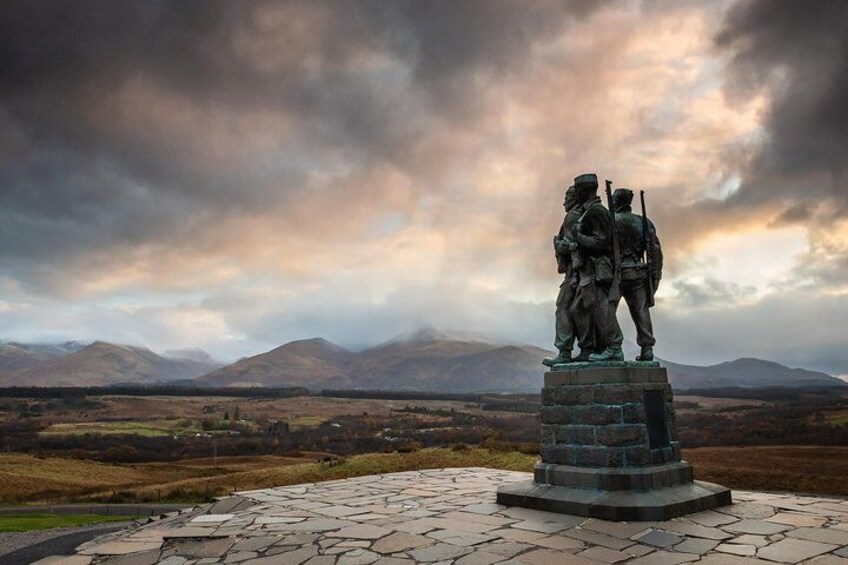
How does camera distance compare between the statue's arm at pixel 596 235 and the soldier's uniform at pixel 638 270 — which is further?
the soldier's uniform at pixel 638 270

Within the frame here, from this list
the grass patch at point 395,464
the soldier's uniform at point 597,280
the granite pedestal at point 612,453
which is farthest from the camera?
the grass patch at point 395,464

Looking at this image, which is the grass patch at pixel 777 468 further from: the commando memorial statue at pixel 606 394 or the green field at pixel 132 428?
the green field at pixel 132 428

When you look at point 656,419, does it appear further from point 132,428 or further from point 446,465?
point 132,428

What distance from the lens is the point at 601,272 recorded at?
9.31 meters

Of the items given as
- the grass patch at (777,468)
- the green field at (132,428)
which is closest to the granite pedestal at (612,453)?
the grass patch at (777,468)

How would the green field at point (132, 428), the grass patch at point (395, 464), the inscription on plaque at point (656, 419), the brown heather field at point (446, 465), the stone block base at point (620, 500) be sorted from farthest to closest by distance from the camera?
the green field at point (132, 428)
the grass patch at point (395, 464)
the brown heather field at point (446, 465)
the inscription on plaque at point (656, 419)
the stone block base at point (620, 500)

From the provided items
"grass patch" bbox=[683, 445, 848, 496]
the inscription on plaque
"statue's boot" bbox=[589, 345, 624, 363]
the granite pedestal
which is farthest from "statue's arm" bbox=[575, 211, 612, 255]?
"grass patch" bbox=[683, 445, 848, 496]

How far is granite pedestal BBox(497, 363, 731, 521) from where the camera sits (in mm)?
7918

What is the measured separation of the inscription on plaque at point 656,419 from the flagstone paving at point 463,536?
120 cm

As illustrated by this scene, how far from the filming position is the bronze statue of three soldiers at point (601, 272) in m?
9.34

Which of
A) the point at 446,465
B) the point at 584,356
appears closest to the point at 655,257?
the point at 584,356

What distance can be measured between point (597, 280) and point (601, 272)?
0.15 meters

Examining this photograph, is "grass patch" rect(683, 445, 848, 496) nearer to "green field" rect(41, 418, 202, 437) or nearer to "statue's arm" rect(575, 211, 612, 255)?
"statue's arm" rect(575, 211, 612, 255)

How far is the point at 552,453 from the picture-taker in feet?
29.9
